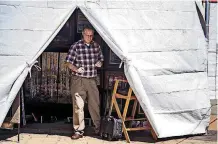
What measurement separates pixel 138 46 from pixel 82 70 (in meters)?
1.10

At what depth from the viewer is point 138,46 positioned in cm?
717

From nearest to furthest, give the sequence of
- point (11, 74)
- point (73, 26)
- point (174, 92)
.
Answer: point (11, 74) < point (174, 92) < point (73, 26)

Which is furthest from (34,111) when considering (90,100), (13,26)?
(13,26)

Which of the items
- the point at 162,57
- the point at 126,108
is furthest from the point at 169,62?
the point at 126,108

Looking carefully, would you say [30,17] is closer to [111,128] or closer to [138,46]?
[138,46]

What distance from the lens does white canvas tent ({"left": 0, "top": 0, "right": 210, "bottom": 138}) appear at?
7.01 metres

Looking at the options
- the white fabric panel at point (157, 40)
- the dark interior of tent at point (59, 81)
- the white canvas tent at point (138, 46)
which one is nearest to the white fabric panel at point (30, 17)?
the white canvas tent at point (138, 46)

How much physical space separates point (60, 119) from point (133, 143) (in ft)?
7.15

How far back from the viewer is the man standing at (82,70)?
7344mm

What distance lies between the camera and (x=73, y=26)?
8.41 metres

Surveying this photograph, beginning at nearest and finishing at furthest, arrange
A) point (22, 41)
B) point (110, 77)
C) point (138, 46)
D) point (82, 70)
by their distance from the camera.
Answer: point (22, 41), point (138, 46), point (82, 70), point (110, 77)

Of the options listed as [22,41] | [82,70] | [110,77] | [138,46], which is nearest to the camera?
[22,41]

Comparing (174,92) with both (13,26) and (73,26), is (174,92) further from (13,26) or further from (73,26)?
(13,26)

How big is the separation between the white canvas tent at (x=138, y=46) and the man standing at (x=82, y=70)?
0.47 m
